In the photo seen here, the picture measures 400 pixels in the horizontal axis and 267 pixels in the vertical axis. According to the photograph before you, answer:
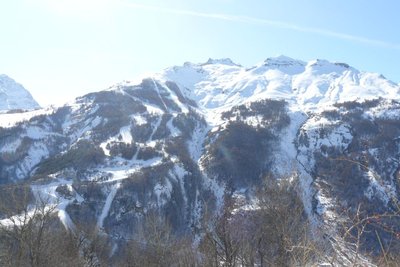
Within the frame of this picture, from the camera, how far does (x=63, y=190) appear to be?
175 m

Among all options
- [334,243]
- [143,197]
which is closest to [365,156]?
[334,243]

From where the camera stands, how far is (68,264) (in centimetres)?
4744

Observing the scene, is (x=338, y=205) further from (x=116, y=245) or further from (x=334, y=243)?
(x=116, y=245)

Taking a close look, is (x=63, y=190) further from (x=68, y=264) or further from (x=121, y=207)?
(x=68, y=264)

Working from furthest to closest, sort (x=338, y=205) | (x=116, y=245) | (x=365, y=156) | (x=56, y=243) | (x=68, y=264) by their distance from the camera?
(x=116, y=245) < (x=56, y=243) < (x=68, y=264) < (x=338, y=205) < (x=365, y=156)

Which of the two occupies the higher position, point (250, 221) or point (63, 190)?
point (250, 221)

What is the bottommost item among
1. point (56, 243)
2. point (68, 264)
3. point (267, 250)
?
point (56, 243)

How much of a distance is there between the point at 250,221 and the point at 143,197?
137m

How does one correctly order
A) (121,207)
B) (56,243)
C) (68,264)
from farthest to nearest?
(121,207) < (56,243) < (68,264)

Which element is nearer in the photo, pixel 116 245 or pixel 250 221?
pixel 250 221

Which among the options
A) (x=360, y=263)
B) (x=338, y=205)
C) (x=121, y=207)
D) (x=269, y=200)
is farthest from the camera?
(x=121, y=207)

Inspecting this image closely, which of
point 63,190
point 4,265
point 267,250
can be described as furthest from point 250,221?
point 63,190

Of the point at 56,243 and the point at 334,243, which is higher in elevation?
the point at 334,243

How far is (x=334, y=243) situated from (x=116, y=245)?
156565mm
